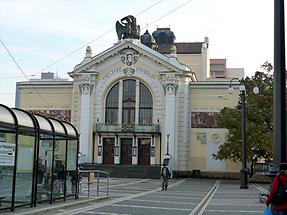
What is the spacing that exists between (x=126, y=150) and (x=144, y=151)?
2.05 metres

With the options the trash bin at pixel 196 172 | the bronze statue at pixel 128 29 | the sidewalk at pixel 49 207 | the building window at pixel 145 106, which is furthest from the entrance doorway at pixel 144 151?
the sidewalk at pixel 49 207

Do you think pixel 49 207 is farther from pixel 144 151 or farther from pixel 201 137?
pixel 201 137

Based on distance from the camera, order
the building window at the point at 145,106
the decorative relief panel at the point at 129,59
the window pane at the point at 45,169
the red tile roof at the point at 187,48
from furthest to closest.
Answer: the red tile roof at the point at 187,48 < the decorative relief panel at the point at 129,59 < the building window at the point at 145,106 < the window pane at the point at 45,169

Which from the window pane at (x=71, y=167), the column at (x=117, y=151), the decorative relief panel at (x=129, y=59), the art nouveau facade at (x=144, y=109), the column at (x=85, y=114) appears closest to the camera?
the window pane at (x=71, y=167)

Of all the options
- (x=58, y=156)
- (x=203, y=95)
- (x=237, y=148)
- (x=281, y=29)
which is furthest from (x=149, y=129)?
(x=281, y=29)

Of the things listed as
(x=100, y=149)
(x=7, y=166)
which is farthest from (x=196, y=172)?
(x=7, y=166)

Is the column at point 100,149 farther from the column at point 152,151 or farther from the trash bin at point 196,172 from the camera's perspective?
the trash bin at point 196,172

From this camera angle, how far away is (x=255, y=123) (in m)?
48.5

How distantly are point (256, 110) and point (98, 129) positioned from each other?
19793mm

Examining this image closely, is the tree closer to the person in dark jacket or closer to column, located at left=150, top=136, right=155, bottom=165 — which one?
column, located at left=150, top=136, right=155, bottom=165

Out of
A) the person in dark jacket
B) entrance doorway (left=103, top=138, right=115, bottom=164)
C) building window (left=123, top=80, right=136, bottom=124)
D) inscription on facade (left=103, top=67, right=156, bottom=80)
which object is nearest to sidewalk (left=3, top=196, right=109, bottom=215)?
the person in dark jacket

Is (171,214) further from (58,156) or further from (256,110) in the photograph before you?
(256,110)

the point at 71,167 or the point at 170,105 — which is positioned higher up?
the point at 170,105

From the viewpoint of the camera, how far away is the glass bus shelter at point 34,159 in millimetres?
15422
